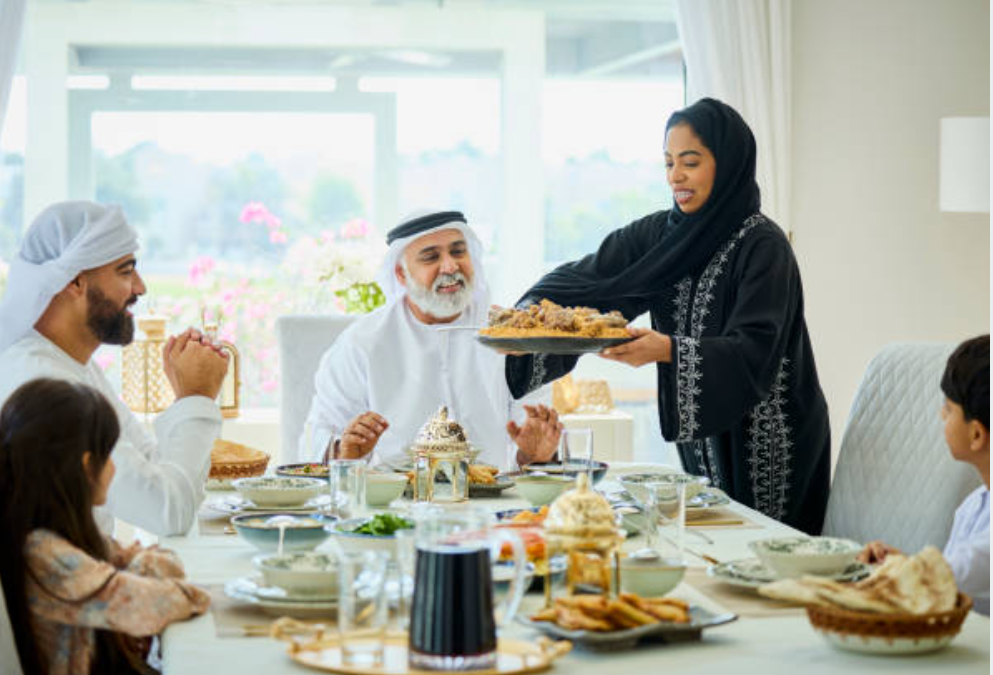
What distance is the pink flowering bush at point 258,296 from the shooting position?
512 cm

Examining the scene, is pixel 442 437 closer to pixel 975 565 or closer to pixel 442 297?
pixel 442 297

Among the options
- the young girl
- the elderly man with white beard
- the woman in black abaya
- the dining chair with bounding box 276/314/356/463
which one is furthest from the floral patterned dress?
the dining chair with bounding box 276/314/356/463

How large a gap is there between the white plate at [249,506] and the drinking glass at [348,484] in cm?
12

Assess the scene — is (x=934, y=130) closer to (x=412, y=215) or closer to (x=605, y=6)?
(x=605, y=6)

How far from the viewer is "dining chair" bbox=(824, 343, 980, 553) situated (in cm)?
263

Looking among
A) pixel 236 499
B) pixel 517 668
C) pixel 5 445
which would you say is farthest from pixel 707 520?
pixel 5 445

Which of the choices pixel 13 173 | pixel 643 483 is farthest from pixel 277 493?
pixel 13 173

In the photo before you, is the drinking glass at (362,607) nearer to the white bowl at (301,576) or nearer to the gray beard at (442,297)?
the white bowl at (301,576)

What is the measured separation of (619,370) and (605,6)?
146 cm

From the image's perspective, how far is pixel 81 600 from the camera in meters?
1.67

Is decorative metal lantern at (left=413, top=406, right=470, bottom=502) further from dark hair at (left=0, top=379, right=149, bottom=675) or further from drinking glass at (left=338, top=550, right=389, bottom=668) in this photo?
drinking glass at (left=338, top=550, right=389, bottom=668)

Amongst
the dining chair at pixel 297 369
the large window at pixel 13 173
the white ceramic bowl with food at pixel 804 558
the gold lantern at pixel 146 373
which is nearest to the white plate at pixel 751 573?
the white ceramic bowl with food at pixel 804 558

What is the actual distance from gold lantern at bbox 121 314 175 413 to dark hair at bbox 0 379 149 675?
118 inches

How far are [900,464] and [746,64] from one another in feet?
8.83
